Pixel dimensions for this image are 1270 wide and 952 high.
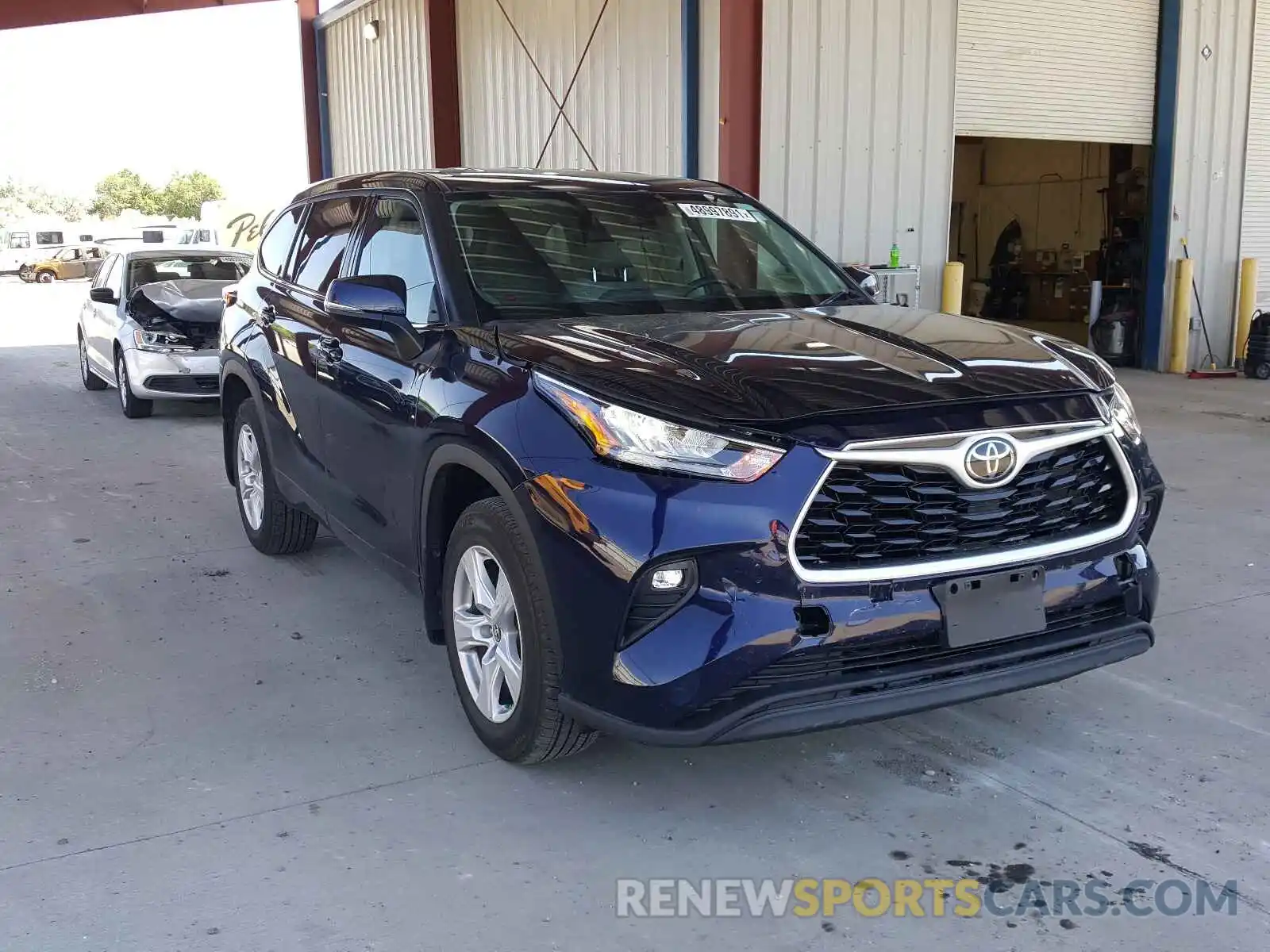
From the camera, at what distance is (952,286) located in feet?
38.5

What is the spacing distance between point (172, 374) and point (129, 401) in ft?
1.97

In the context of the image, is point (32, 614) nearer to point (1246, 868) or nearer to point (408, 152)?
point (1246, 868)

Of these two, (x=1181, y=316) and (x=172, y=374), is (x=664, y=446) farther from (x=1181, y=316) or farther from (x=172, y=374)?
(x=1181, y=316)

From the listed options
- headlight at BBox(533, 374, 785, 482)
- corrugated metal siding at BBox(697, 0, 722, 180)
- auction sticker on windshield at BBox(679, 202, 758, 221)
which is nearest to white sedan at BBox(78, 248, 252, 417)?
corrugated metal siding at BBox(697, 0, 722, 180)

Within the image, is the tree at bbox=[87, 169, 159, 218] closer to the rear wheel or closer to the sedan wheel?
the rear wheel

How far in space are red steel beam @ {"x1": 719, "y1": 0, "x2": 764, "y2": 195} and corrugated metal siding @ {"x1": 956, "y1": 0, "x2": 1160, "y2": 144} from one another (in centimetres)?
281

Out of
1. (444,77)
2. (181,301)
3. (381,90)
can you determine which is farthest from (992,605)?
(381,90)

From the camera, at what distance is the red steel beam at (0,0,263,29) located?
1634cm

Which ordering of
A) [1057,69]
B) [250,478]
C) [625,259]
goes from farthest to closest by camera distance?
[1057,69] < [250,478] < [625,259]

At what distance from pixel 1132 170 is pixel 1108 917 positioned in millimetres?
15636

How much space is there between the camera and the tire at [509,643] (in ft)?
10.0

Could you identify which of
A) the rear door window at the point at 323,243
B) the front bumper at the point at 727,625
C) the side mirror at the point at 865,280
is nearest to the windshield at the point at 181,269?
the rear door window at the point at 323,243

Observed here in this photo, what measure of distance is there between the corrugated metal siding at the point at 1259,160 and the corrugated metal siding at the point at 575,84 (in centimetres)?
728

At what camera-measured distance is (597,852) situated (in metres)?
2.99
